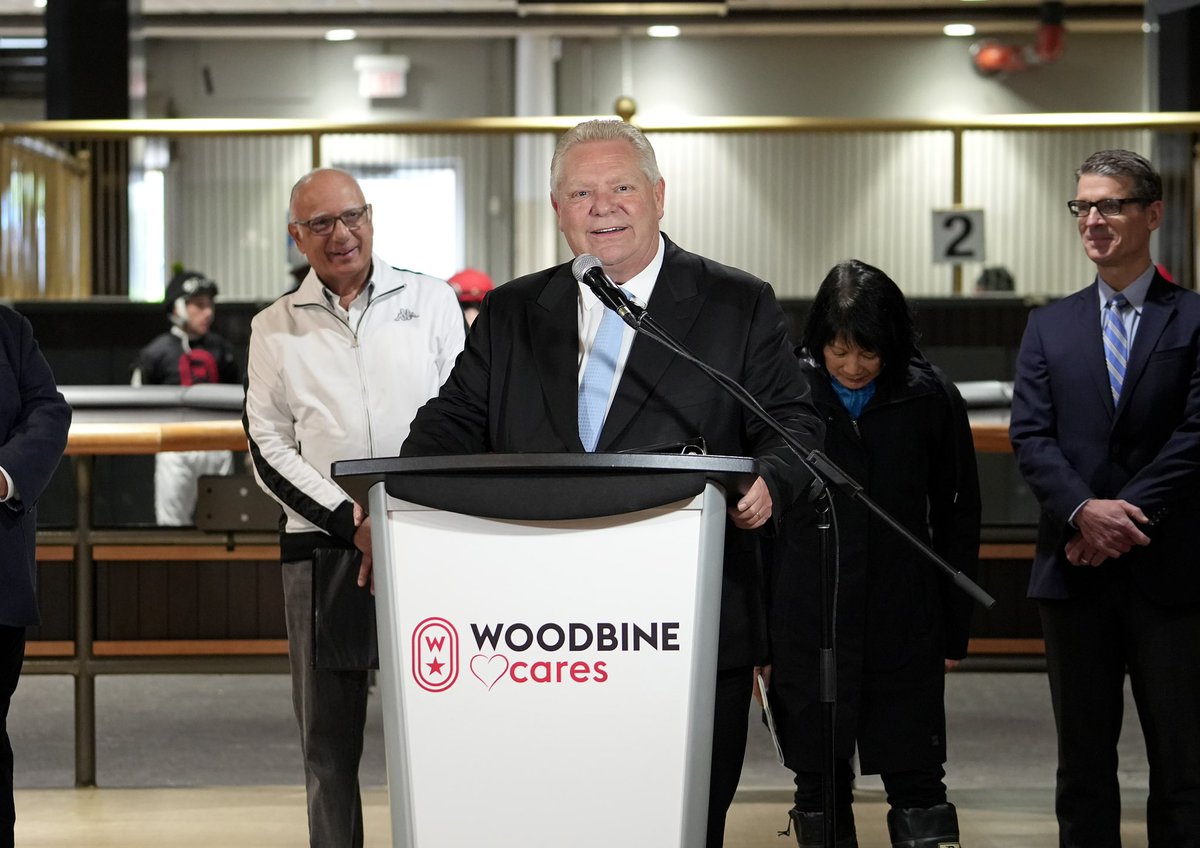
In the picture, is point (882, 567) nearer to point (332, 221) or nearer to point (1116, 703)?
point (1116, 703)

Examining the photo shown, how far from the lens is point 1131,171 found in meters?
3.13

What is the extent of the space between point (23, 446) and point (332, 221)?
764 mm

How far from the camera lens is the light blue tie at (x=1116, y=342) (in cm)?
314

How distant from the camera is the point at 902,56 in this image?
42.2 ft

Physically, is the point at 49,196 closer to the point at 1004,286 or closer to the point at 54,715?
the point at 54,715

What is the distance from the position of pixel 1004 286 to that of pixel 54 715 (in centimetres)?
521

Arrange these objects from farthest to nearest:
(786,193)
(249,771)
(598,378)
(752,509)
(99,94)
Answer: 1. (786,193)
2. (99,94)
3. (249,771)
4. (598,378)
5. (752,509)

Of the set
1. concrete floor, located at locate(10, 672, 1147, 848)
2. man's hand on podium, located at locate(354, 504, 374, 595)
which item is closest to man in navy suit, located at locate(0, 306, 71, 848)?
man's hand on podium, located at locate(354, 504, 374, 595)

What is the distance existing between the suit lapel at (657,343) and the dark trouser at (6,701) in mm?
1462

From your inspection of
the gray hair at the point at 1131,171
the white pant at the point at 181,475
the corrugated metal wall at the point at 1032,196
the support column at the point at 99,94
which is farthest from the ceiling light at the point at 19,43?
the gray hair at the point at 1131,171

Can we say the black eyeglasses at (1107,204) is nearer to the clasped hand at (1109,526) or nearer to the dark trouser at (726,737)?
the clasped hand at (1109,526)

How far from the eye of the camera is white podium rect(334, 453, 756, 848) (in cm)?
186

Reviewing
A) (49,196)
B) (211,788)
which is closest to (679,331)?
(211,788)

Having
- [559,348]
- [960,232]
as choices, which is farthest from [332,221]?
[960,232]
